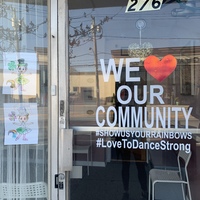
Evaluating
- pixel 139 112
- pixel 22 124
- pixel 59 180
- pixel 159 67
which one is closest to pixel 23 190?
pixel 59 180

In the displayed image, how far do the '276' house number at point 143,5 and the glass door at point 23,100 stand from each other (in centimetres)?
70

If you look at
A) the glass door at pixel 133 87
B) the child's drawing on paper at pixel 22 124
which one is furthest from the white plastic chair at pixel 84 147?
the child's drawing on paper at pixel 22 124

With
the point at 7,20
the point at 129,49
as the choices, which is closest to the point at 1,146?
the point at 7,20

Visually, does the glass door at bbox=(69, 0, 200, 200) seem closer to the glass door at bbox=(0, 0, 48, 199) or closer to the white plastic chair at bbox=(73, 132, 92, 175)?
the white plastic chair at bbox=(73, 132, 92, 175)

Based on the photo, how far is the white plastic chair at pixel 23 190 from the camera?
2.06 metres

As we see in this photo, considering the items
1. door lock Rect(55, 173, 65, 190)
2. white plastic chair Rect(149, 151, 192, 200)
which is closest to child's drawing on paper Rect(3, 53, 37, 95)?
door lock Rect(55, 173, 65, 190)

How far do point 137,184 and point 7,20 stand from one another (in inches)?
75.9

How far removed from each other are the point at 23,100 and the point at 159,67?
42.8 inches

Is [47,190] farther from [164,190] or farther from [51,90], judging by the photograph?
[164,190]

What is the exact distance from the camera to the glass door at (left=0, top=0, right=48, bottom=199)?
6.75 ft

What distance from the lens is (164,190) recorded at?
2.69 meters

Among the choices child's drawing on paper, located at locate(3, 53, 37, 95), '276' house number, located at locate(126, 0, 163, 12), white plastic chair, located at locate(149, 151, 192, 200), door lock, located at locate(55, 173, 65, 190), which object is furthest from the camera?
white plastic chair, located at locate(149, 151, 192, 200)

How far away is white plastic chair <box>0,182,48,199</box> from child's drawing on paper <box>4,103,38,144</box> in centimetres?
32

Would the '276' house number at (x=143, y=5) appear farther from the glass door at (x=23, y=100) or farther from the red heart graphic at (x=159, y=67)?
the glass door at (x=23, y=100)
